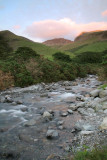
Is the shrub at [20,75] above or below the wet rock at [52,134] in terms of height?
above

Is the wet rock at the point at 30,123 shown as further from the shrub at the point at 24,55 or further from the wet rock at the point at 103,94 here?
the shrub at the point at 24,55

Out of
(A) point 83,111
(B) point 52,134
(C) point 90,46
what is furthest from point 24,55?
(C) point 90,46

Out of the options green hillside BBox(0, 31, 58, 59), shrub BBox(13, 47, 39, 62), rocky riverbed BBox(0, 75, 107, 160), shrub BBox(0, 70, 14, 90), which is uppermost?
green hillside BBox(0, 31, 58, 59)

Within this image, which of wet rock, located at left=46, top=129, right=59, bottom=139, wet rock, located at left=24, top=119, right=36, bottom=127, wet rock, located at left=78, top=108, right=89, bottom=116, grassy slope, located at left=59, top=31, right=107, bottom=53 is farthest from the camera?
grassy slope, located at left=59, top=31, right=107, bottom=53

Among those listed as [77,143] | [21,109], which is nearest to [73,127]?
[77,143]

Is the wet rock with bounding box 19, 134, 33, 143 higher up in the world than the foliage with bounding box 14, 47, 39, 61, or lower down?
lower down

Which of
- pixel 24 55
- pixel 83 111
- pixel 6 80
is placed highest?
pixel 24 55

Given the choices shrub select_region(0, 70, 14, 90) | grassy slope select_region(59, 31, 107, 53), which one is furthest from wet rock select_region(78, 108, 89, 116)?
grassy slope select_region(59, 31, 107, 53)

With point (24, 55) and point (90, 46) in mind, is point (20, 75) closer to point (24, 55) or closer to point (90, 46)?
point (24, 55)

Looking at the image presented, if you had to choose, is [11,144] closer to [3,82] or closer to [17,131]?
[17,131]

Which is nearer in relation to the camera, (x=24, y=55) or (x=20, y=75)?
(x=20, y=75)

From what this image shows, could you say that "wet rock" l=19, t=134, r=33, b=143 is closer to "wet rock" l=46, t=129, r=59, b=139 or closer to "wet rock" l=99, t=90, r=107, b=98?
"wet rock" l=46, t=129, r=59, b=139

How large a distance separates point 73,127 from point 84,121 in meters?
0.75

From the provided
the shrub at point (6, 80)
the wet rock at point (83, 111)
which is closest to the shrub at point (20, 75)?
the shrub at point (6, 80)
